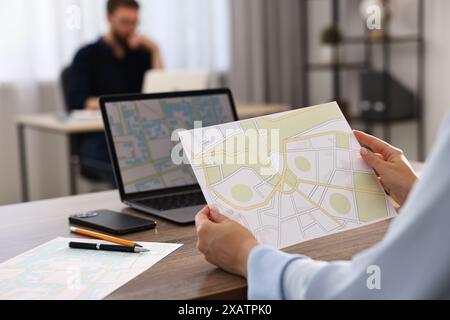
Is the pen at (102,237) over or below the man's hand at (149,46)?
below

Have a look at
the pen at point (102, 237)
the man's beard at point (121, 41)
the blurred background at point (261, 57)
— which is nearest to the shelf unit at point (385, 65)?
the blurred background at point (261, 57)

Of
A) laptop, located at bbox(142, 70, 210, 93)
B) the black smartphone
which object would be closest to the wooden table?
the black smartphone

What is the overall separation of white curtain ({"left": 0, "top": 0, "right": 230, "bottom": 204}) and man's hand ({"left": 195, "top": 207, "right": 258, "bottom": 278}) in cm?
294

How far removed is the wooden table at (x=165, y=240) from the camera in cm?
87

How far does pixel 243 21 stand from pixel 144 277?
3.79m

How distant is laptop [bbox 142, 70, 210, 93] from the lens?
332 cm

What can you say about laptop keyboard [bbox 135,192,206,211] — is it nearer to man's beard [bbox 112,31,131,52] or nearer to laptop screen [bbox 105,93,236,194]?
laptop screen [bbox 105,93,236,194]

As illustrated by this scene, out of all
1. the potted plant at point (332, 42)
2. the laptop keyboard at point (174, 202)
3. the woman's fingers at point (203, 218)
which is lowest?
the laptop keyboard at point (174, 202)

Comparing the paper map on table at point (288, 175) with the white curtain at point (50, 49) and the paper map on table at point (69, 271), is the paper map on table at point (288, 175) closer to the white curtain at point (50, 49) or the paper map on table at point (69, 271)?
the paper map on table at point (69, 271)

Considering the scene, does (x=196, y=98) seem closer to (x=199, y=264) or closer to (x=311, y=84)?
(x=199, y=264)

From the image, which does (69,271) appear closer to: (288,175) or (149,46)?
(288,175)

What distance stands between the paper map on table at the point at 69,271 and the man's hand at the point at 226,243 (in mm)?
91

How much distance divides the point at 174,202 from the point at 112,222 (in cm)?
18

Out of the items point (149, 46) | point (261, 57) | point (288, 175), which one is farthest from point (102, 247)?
point (261, 57)
